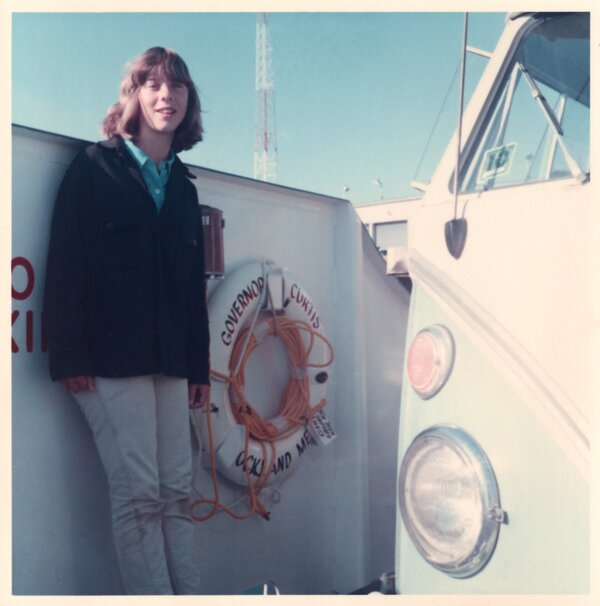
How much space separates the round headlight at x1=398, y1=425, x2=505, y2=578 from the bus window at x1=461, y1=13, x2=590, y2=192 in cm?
57

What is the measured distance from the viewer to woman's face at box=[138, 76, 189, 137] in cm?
181

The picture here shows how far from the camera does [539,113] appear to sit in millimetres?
1534

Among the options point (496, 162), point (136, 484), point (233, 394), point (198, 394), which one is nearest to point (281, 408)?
point (233, 394)

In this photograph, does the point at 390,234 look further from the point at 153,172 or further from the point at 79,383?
the point at 79,383

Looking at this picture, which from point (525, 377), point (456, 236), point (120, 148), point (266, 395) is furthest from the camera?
point (266, 395)

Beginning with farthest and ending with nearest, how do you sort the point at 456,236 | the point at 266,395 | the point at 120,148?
the point at 266,395 < the point at 120,148 < the point at 456,236

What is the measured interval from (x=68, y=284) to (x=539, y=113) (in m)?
1.11

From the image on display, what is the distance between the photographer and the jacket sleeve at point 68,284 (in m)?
1.62

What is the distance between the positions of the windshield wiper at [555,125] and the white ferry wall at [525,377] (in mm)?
41

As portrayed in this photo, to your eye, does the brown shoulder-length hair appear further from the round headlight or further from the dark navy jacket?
the round headlight

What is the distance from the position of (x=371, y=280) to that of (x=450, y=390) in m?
1.42
